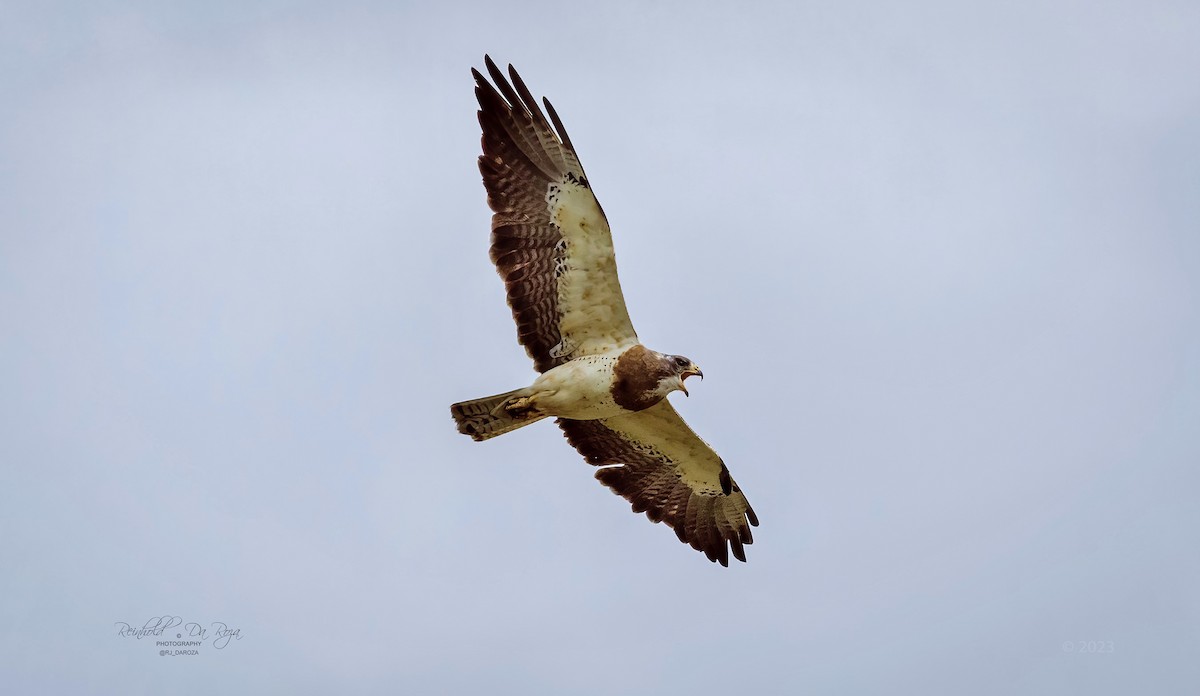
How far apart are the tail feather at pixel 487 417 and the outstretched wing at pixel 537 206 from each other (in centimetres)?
113

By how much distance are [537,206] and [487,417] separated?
233 centimetres

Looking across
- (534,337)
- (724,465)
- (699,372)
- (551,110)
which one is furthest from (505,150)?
(724,465)

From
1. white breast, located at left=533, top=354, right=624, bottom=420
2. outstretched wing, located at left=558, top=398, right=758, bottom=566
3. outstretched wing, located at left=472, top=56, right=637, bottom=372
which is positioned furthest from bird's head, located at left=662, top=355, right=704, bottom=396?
outstretched wing, located at left=558, top=398, right=758, bottom=566

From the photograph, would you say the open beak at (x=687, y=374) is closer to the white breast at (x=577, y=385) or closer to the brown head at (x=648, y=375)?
the brown head at (x=648, y=375)

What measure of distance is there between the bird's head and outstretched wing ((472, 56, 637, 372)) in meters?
0.98

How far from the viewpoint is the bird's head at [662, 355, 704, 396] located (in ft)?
48.4

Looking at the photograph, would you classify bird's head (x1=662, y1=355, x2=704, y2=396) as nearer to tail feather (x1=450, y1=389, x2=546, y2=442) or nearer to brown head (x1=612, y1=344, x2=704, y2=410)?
brown head (x1=612, y1=344, x2=704, y2=410)

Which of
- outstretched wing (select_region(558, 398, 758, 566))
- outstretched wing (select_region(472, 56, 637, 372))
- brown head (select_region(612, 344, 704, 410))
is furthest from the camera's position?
outstretched wing (select_region(558, 398, 758, 566))

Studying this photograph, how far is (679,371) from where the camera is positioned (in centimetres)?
1478

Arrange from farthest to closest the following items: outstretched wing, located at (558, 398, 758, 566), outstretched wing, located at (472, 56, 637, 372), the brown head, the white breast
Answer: outstretched wing, located at (558, 398, 758, 566) → the white breast → the brown head → outstretched wing, located at (472, 56, 637, 372)

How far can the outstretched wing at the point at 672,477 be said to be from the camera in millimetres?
16328

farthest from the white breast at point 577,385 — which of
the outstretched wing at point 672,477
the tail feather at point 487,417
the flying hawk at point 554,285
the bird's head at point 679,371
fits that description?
the outstretched wing at point 672,477

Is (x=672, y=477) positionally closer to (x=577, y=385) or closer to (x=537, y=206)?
(x=577, y=385)

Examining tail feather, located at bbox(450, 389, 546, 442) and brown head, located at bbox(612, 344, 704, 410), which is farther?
tail feather, located at bbox(450, 389, 546, 442)
